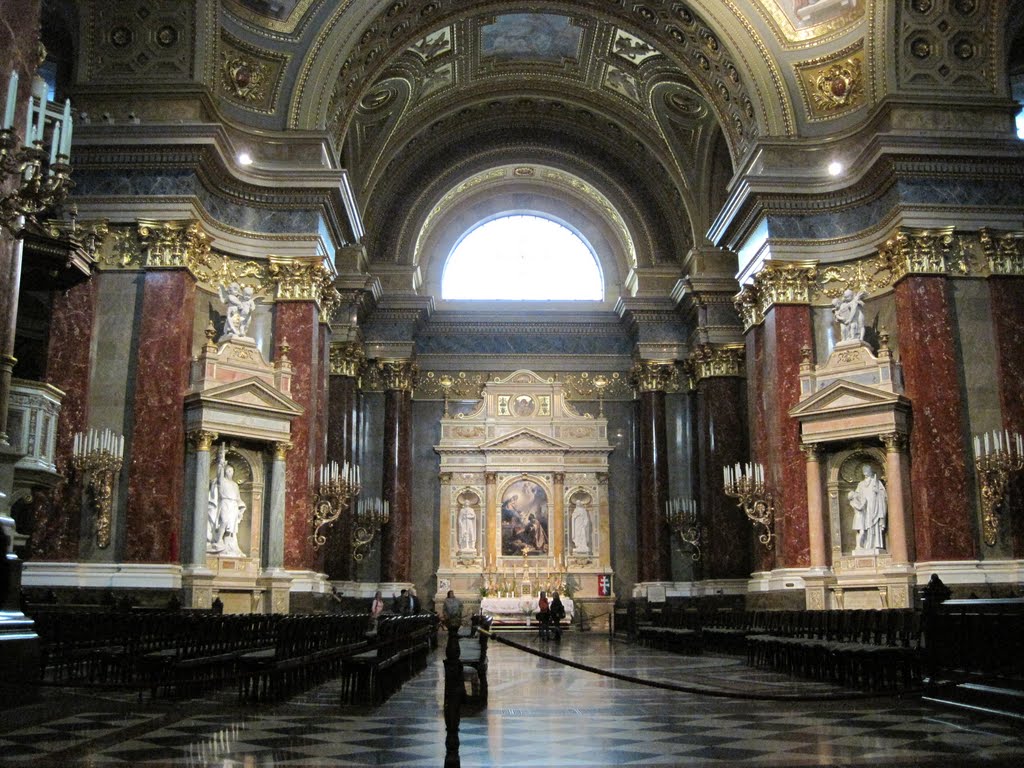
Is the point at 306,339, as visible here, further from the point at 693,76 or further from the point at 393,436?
the point at 693,76

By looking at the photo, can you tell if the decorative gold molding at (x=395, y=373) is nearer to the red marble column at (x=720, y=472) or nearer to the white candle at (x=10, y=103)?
the red marble column at (x=720, y=472)

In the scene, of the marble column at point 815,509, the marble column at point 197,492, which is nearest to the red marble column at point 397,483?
the marble column at point 197,492

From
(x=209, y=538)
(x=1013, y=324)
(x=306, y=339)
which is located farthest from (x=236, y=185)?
(x=1013, y=324)

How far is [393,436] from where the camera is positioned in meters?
28.1

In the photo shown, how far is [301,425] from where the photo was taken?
1903cm

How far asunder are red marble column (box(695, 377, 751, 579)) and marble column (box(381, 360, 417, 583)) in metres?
7.97

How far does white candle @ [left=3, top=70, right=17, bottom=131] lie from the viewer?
26.7 feet

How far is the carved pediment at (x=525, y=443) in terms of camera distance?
97.9 feet

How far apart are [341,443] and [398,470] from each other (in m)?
2.79

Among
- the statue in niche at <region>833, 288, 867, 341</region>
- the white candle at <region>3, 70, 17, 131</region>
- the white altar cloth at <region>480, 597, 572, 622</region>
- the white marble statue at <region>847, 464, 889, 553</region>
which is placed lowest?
the white altar cloth at <region>480, 597, 572, 622</region>

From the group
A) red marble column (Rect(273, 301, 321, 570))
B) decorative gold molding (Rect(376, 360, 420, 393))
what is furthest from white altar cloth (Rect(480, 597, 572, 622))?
red marble column (Rect(273, 301, 321, 570))

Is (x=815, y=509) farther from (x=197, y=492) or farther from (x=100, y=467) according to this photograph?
(x=100, y=467)

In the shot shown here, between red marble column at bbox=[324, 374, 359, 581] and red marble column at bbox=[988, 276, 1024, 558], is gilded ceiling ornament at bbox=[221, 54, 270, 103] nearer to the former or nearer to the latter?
red marble column at bbox=[324, 374, 359, 581]

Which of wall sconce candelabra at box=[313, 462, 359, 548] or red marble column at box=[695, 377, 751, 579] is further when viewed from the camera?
red marble column at box=[695, 377, 751, 579]
